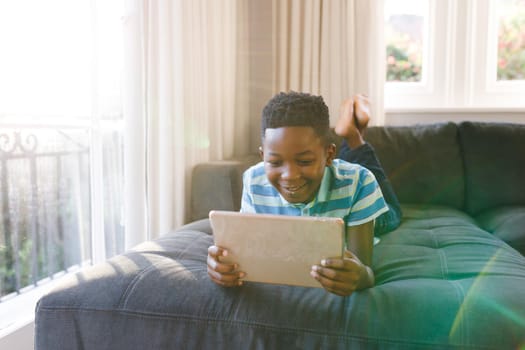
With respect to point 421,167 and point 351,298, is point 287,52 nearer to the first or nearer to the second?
point 421,167

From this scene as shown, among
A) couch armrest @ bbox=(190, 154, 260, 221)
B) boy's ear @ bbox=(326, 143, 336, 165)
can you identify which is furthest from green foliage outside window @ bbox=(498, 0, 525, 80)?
boy's ear @ bbox=(326, 143, 336, 165)

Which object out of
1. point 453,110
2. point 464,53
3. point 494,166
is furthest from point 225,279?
point 464,53

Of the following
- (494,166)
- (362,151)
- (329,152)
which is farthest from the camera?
(494,166)

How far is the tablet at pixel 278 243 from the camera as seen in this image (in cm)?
82

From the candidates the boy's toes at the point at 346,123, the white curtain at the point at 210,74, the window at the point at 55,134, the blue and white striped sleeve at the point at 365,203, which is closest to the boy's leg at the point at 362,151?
the boy's toes at the point at 346,123

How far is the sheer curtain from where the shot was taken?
1.70 metres

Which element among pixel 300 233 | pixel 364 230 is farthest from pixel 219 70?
pixel 300 233

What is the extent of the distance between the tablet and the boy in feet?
0.07

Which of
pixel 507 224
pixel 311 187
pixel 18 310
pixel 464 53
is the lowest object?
pixel 18 310

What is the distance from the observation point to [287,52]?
2.56m

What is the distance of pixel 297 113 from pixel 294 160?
0.11 m

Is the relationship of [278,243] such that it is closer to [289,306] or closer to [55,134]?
[289,306]

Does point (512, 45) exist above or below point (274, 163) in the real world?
above

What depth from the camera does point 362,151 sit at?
1.72 metres
